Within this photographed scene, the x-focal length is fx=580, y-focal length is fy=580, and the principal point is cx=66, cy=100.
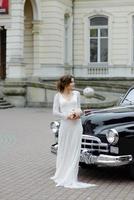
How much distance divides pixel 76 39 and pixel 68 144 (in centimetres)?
2614

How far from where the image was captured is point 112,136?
357 inches

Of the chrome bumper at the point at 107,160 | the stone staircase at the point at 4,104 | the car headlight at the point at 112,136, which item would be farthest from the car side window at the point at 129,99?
the stone staircase at the point at 4,104

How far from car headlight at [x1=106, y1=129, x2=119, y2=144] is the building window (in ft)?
83.5

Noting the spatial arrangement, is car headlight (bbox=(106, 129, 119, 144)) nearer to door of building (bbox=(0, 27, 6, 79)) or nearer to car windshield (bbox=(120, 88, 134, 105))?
car windshield (bbox=(120, 88, 134, 105))

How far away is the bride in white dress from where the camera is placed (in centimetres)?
890

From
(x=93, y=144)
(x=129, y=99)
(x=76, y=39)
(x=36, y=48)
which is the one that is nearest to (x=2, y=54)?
(x=36, y=48)

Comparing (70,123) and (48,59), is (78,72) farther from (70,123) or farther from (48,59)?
(70,123)

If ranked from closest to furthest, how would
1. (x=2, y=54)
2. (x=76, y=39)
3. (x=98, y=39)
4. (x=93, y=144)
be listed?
(x=93, y=144) < (x=2, y=54) < (x=98, y=39) < (x=76, y=39)

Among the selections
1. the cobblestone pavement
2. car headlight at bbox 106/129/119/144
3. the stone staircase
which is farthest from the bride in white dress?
the stone staircase

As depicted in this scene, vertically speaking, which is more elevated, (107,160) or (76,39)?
(76,39)

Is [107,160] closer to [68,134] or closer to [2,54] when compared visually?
[68,134]

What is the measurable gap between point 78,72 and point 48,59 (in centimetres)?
328

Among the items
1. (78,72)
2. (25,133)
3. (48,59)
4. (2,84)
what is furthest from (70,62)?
(25,133)

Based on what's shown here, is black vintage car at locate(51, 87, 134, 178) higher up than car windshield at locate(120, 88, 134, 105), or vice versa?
car windshield at locate(120, 88, 134, 105)
